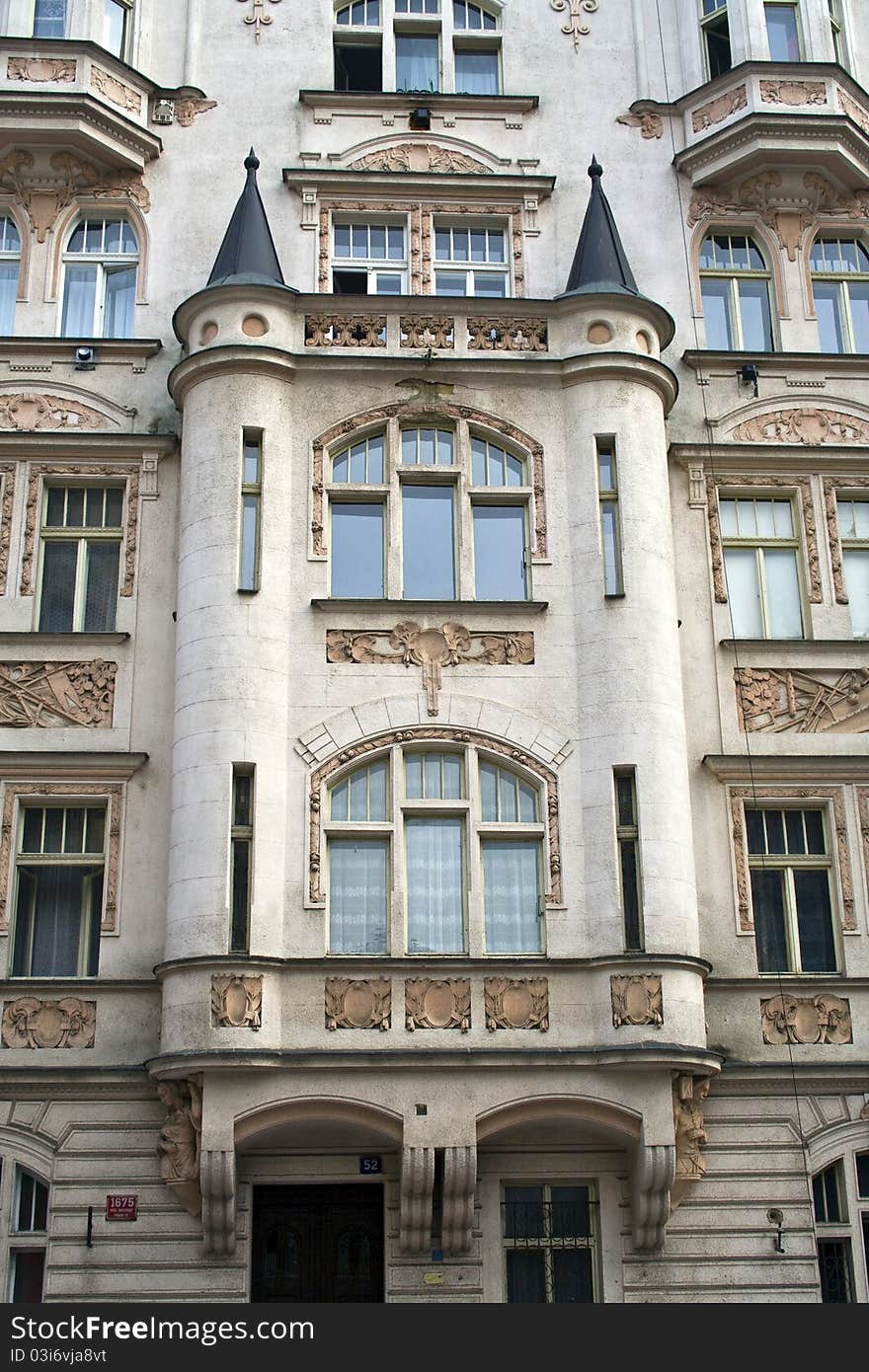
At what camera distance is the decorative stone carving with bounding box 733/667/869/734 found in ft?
64.0

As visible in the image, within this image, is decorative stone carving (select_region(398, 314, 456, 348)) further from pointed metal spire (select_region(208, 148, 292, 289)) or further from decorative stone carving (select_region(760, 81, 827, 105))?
decorative stone carving (select_region(760, 81, 827, 105))

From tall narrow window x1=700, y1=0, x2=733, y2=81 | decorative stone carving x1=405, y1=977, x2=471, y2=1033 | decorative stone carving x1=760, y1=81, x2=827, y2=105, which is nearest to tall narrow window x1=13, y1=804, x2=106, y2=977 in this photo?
decorative stone carving x1=405, y1=977, x2=471, y2=1033

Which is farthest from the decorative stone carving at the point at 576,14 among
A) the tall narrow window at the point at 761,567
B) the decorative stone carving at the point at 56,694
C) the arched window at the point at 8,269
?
the decorative stone carving at the point at 56,694

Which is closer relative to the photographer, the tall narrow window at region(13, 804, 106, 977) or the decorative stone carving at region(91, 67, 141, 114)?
the tall narrow window at region(13, 804, 106, 977)

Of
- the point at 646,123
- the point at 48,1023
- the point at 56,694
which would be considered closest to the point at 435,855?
the point at 48,1023

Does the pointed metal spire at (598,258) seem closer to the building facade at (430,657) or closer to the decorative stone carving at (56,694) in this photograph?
the building facade at (430,657)

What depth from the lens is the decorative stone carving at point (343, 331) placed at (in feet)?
64.4

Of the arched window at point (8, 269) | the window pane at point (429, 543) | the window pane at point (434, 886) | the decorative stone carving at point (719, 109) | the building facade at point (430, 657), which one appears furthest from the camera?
the decorative stone carving at point (719, 109)

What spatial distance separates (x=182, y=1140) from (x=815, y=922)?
24.3ft

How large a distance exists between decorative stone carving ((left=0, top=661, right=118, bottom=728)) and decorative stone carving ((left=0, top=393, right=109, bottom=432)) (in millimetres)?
3078

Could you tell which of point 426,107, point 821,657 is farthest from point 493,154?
point 821,657

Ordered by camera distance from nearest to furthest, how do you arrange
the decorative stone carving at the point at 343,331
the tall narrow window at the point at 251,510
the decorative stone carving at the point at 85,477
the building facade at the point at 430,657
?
the building facade at the point at 430,657 → the tall narrow window at the point at 251,510 → the decorative stone carving at the point at 85,477 → the decorative stone carving at the point at 343,331

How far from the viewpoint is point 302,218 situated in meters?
21.4

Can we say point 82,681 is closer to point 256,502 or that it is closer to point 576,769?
point 256,502
